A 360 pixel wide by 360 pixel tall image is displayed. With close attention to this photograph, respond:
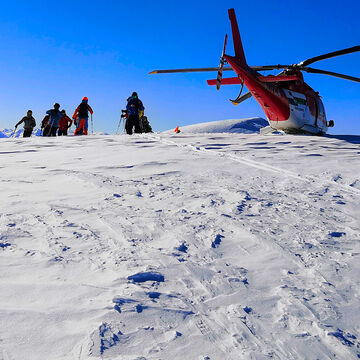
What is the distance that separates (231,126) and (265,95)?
37.8 metres

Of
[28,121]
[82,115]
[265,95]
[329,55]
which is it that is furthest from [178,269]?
[28,121]

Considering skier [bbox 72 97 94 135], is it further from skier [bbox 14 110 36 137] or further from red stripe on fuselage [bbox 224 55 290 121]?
red stripe on fuselage [bbox 224 55 290 121]

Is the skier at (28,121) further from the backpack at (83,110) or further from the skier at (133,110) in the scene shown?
the skier at (133,110)

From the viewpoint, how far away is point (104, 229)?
265cm

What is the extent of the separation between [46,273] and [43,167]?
3519mm

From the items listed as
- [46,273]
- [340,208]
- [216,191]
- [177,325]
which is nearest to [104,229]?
[46,273]

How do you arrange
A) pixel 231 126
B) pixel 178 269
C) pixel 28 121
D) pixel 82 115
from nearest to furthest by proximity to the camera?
1. pixel 178 269
2. pixel 28 121
3. pixel 82 115
4. pixel 231 126

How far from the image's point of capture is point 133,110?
13.3 metres

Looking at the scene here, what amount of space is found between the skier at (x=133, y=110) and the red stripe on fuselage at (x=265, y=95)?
399 cm

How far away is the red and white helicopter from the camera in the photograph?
11.1m

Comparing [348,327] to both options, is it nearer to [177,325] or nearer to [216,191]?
[177,325]

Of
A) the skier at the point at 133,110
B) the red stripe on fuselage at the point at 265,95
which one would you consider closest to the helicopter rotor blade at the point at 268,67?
the red stripe on fuselage at the point at 265,95

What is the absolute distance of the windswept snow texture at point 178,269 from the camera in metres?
1.47

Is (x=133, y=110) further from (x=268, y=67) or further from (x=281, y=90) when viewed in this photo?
(x=281, y=90)
